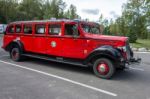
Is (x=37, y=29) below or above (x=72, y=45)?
above

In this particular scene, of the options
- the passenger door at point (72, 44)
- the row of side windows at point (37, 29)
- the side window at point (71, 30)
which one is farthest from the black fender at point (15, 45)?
the side window at point (71, 30)

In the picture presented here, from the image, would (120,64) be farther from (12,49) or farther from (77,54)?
(12,49)

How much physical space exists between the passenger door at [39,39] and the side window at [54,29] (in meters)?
0.39

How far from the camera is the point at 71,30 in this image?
8.10 meters

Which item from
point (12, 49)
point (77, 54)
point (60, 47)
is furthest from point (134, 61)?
point (12, 49)

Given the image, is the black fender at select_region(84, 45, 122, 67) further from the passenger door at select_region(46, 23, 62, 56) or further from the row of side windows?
the row of side windows

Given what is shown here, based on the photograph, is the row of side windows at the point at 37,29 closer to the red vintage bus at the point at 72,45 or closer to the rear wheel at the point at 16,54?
the red vintage bus at the point at 72,45

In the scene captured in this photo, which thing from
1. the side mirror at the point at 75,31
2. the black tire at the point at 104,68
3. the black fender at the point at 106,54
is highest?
the side mirror at the point at 75,31

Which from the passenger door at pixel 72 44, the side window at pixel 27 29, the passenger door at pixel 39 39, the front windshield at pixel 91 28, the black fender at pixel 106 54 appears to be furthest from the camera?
the side window at pixel 27 29

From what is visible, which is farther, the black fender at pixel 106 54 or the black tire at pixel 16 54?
the black tire at pixel 16 54

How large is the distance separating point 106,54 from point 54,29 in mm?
2571

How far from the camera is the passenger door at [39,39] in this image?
353 inches

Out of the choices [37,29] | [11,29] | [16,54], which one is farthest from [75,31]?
[11,29]

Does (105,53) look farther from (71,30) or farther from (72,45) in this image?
(71,30)
